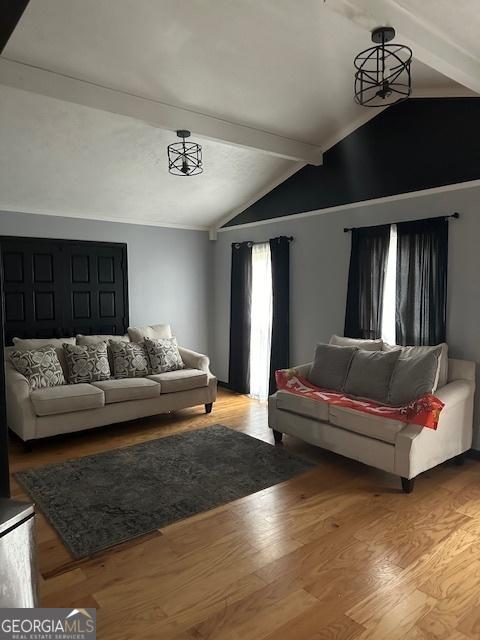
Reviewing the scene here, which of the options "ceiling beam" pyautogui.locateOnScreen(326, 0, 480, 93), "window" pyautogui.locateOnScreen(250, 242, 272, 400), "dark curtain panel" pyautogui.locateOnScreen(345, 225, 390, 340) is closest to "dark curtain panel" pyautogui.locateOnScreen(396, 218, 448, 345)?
"dark curtain panel" pyautogui.locateOnScreen(345, 225, 390, 340)

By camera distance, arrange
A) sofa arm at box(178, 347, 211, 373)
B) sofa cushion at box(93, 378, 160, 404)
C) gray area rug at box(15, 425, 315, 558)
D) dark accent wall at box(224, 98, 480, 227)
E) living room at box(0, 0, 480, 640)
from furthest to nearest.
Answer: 1. sofa arm at box(178, 347, 211, 373)
2. sofa cushion at box(93, 378, 160, 404)
3. dark accent wall at box(224, 98, 480, 227)
4. gray area rug at box(15, 425, 315, 558)
5. living room at box(0, 0, 480, 640)

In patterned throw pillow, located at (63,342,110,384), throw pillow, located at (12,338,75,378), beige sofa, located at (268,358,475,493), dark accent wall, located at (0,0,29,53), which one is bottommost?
beige sofa, located at (268,358,475,493)

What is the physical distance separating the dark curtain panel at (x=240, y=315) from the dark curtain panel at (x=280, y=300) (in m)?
0.54

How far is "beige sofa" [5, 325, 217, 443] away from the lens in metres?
3.99

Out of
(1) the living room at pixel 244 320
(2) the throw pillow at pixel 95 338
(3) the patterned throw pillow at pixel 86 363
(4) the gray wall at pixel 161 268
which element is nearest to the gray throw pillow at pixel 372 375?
(1) the living room at pixel 244 320

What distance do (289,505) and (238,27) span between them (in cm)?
316

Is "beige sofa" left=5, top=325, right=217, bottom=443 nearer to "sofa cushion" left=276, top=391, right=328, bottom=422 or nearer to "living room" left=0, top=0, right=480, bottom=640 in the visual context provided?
"living room" left=0, top=0, right=480, bottom=640

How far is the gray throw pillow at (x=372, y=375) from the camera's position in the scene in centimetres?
375

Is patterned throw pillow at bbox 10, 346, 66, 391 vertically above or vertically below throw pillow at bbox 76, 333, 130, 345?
below

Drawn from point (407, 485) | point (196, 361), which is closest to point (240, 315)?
point (196, 361)

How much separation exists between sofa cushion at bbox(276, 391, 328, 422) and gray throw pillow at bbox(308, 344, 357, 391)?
32 centimetres

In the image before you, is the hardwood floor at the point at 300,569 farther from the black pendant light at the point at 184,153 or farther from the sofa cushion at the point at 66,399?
the black pendant light at the point at 184,153

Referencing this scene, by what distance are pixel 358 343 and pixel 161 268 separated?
2.92 meters

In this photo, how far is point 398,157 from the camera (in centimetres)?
420
